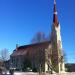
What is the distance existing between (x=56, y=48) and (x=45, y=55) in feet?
33.3

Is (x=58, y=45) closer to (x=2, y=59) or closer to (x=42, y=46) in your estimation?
(x=42, y=46)

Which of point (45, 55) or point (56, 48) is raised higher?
point (56, 48)

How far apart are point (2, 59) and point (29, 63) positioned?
389 inches

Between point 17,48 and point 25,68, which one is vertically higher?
point 17,48

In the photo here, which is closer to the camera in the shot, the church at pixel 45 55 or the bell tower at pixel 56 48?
the church at pixel 45 55

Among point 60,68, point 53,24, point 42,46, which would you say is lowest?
point 60,68

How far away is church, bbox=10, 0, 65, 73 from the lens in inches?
3273

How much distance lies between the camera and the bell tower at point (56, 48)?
84550 mm

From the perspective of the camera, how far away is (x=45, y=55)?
81.4 metres

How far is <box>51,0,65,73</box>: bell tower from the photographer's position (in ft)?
277

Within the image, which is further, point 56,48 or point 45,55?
point 56,48

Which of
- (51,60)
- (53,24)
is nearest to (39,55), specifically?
(51,60)

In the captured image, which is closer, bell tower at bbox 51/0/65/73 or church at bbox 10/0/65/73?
church at bbox 10/0/65/73

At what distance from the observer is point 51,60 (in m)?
83.5
